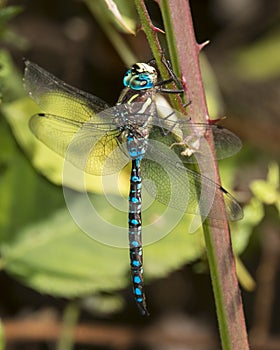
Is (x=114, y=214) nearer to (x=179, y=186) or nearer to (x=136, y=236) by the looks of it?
(x=136, y=236)

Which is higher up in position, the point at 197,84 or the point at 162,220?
the point at 197,84

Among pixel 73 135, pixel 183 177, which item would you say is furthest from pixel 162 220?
pixel 183 177

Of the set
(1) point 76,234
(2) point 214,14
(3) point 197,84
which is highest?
(2) point 214,14

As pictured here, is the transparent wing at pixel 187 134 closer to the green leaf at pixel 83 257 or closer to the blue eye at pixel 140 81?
the blue eye at pixel 140 81

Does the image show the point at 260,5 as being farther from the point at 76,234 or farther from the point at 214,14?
the point at 76,234

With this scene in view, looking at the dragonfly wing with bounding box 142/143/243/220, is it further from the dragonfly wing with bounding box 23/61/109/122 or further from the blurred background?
the blurred background

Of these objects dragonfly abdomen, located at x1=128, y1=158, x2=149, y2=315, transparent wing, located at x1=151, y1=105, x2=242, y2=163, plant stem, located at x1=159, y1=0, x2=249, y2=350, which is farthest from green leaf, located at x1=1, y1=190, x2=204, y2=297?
plant stem, located at x1=159, y1=0, x2=249, y2=350
